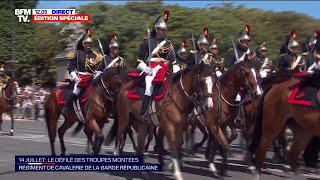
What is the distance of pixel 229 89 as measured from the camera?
40.1 ft

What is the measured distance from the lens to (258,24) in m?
37.3

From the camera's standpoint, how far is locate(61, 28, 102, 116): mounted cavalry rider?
14.0 m

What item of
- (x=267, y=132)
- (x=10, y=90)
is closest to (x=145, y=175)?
(x=267, y=132)

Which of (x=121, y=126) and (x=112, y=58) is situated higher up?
(x=112, y=58)

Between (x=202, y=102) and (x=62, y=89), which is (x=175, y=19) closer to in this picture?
(x=62, y=89)

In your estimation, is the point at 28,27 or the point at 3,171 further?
the point at 28,27

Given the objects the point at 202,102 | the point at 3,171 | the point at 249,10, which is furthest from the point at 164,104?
the point at 249,10

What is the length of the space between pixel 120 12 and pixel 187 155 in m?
31.9

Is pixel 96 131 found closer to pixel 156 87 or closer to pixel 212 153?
pixel 156 87

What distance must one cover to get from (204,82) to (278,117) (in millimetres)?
1551

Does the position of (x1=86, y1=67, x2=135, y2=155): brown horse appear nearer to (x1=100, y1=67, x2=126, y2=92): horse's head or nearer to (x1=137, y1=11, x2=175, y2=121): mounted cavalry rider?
(x1=100, y1=67, x2=126, y2=92): horse's head

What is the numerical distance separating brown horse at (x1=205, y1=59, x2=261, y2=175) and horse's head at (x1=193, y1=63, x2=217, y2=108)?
3.67 ft

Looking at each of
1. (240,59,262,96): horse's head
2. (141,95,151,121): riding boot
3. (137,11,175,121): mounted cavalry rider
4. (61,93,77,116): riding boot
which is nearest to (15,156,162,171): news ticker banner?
(141,95,151,121): riding boot

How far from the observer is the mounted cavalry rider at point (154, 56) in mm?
11391
